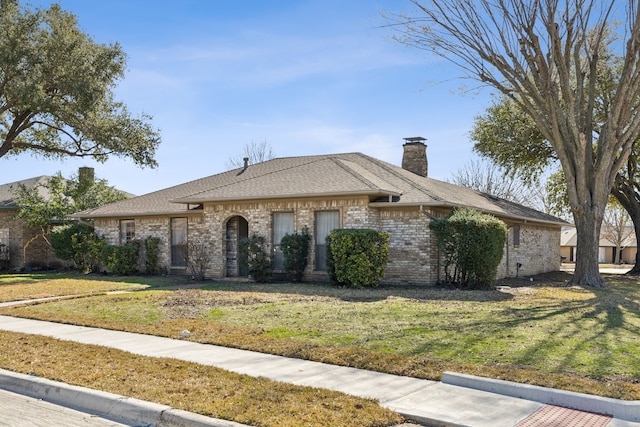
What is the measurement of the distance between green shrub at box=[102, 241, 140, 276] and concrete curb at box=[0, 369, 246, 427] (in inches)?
598

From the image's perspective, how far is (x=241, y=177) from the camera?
23203 millimetres

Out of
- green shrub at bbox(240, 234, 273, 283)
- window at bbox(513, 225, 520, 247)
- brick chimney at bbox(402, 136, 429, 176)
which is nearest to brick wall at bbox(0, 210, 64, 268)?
green shrub at bbox(240, 234, 273, 283)

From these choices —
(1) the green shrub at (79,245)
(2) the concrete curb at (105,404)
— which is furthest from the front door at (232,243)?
Result: (2) the concrete curb at (105,404)

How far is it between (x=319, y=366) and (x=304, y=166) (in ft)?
48.7

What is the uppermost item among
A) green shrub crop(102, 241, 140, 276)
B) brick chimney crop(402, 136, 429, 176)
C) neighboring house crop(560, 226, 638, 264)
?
brick chimney crop(402, 136, 429, 176)

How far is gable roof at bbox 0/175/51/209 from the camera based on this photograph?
27.6 metres

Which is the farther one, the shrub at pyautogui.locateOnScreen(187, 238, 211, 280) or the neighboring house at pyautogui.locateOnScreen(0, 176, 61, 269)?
the neighboring house at pyautogui.locateOnScreen(0, 176, 61, 269)

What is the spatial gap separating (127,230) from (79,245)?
7.22ft

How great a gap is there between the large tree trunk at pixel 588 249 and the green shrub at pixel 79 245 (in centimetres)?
1753

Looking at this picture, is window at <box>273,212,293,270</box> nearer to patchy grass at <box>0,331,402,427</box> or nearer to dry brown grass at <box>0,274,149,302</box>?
dry brown grass at <box>0,274,149,302</box>

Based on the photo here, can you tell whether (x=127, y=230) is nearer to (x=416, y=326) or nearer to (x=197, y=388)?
(x=416, y=326)

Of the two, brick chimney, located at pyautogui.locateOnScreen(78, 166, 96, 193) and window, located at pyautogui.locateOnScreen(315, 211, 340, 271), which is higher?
brick chimney, located at pyautogui.locateOnScreen(78, 166, 96, 193)

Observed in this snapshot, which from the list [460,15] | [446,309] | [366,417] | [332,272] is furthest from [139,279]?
[366,417]

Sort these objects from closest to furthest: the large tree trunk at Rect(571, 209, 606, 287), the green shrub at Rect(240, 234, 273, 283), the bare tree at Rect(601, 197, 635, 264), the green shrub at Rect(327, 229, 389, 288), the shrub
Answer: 1. the green shrub at Rect(327, 229, 389, 288)
2. the green shrub at Rect(240, 234, 273, 283)
3. the large tree trunk at Rect(571, 209, 606, 287)
4. the shrub
5. the bare tree at Rect(601, 197, 635, 264)
